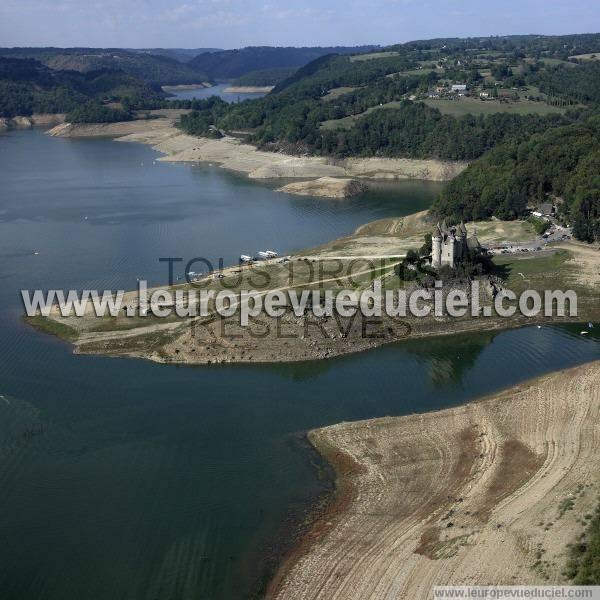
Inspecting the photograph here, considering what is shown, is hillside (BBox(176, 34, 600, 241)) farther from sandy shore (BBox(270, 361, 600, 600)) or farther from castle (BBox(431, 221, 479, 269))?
sandy shore (BBox(270, 361, 600, 600))

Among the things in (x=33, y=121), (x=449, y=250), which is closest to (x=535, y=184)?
(x=449, y=250)

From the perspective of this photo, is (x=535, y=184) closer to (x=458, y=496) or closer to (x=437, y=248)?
(x=437, y=248)

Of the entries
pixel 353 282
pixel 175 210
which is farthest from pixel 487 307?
pixel 175 210

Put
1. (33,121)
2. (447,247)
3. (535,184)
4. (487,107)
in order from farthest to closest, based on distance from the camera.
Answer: (33,121) < (487,107) < (535,184) < (447,247)

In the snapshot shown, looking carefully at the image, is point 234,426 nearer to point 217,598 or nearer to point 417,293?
point 217,598

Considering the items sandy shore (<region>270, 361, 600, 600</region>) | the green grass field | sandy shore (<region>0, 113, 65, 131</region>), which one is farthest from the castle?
sandy shore (<region>0, 113, 65, 131</region>)

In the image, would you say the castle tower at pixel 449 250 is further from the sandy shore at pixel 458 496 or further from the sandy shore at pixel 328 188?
the sandy shore at pixel 328 188

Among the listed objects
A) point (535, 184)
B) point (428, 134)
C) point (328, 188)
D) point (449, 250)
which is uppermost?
point (428, 134)
